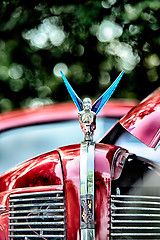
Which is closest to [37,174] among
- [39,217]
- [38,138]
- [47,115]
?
[39,217]

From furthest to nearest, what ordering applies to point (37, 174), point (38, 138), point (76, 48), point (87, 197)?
1. point (76, 48)
2. point (38, 138)
3. point (37, 174)
4. point (87, 197)

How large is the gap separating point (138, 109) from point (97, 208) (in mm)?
1011

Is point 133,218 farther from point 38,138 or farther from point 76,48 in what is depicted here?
point 76,48

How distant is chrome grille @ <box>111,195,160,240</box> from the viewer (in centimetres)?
216

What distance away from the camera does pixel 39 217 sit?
2.21m

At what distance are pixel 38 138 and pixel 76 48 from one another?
359cm

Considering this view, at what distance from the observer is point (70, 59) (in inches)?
292

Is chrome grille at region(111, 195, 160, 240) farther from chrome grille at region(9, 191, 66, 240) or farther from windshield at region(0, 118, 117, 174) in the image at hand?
windshield at region(0, 118, 117, 174)

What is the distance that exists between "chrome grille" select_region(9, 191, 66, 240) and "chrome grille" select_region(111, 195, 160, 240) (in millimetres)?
282

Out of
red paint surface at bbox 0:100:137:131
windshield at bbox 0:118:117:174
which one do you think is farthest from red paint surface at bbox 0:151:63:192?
red paint surface at bbox 0:100:137:131

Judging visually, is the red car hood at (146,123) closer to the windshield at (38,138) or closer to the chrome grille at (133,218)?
the chrome grille at (133,218)

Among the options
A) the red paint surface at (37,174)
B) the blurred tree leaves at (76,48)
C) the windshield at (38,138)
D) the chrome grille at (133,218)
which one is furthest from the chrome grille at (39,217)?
the blurred tree leaves at (76,48)

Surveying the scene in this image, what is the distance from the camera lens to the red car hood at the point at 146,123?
2617 millimetres

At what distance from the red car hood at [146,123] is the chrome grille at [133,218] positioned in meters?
0.51
